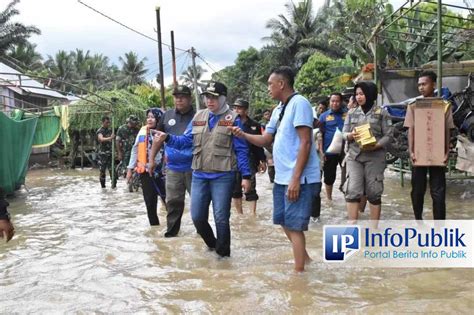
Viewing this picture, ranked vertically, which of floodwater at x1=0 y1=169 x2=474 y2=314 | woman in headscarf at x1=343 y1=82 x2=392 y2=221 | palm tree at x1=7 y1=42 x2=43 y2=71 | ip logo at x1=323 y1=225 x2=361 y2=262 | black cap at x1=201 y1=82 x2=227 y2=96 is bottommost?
floodwater at x1=0 y1=169 x2=474 y2=314


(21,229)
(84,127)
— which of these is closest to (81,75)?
(84,127)

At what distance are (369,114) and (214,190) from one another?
199 cm

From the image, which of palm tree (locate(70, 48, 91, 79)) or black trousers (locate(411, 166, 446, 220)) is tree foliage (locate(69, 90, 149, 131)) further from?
palm tree (locate(70, 48, 91, 79))

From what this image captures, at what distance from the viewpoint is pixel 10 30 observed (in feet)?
127

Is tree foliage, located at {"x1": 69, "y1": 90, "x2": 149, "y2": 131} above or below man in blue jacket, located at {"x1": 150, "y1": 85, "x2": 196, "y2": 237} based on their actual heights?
above

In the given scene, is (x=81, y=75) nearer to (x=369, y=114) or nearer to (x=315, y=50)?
(x=315, y=50)

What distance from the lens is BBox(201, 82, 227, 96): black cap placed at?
467cm

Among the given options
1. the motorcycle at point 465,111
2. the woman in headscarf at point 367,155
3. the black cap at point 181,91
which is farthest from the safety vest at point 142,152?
the motorcycle at point 465,111

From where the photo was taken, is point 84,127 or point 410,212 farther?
point 84,127

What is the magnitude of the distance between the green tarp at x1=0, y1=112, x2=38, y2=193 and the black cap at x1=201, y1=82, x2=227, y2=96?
6.23 meters

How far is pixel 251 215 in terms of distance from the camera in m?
7.45

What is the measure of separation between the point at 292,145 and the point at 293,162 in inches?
5.4

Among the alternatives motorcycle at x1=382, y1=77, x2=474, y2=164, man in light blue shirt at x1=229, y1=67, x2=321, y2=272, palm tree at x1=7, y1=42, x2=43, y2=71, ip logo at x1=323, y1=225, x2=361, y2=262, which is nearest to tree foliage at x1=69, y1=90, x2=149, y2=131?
motorcycle at x1=382, y1=77, x2=474, y2=164

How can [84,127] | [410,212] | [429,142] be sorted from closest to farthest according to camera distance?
[429,142] → [410,212] → [84,127]
